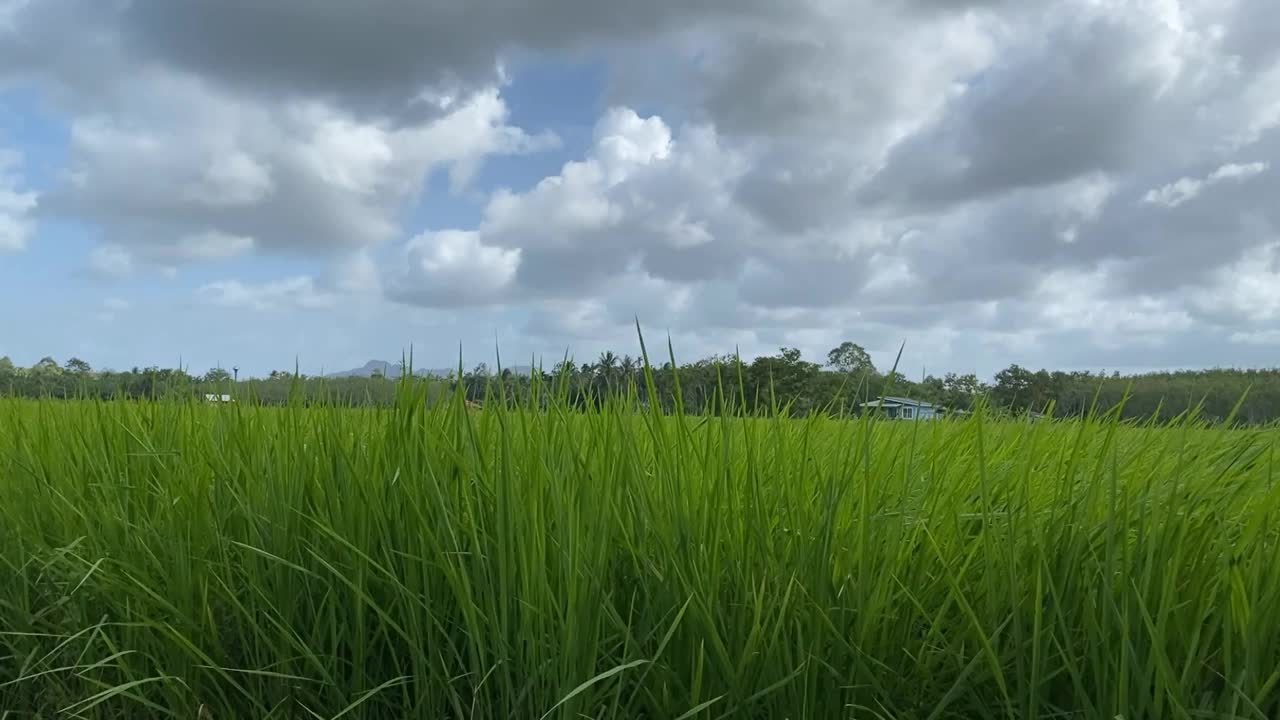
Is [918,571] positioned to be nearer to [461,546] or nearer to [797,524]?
[797,524]

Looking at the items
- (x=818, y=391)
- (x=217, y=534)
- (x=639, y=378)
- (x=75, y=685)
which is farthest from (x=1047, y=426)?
(x=75, y=685)

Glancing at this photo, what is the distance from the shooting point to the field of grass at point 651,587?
1113 millimetres

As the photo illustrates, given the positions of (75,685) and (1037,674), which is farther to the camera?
(75,685)

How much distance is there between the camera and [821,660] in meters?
1.10

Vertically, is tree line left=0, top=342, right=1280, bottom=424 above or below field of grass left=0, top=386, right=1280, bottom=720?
above

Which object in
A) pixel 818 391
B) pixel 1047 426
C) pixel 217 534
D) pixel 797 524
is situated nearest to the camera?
pixel 797 524

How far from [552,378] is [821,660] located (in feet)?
2.83

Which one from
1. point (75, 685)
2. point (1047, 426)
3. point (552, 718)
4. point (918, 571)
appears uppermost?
point (1047, 426)

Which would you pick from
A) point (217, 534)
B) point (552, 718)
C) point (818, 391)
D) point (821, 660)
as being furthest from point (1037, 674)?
point (818, 391)

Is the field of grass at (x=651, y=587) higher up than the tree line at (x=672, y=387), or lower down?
lower down

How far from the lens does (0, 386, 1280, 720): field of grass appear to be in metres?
1.11

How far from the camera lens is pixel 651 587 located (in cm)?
127

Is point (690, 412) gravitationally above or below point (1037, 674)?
above

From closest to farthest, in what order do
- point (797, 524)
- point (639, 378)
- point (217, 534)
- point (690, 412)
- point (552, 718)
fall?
1. point (552, 718)
2. point (797, 524)
3. point (217, 534)
4. point (639, 378)
5. point (690, 412)
